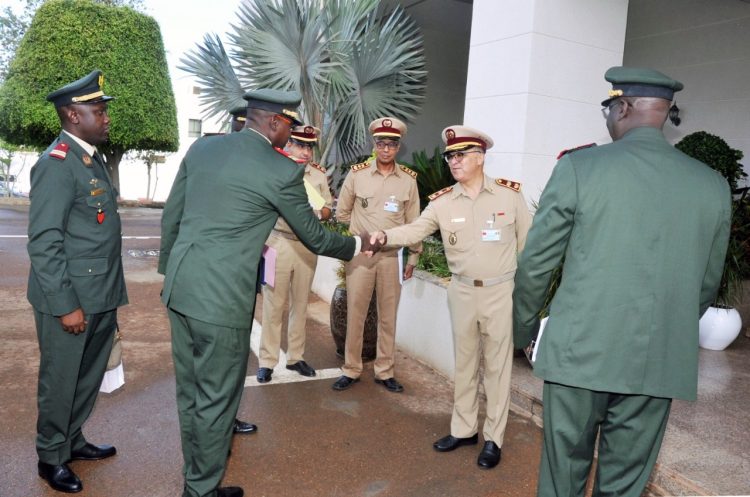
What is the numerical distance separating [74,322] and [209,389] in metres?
0.84

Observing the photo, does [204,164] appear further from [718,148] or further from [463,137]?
[718,148]

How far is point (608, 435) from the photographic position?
2.29m

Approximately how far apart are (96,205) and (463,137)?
84.7 inches

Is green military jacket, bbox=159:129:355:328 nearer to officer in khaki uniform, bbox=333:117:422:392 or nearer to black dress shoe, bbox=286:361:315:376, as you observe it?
officer in khaki uniform, bbox=333:117:422:392

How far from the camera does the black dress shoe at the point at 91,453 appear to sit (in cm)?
345

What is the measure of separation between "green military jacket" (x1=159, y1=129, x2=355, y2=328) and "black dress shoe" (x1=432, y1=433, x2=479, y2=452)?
1.64m

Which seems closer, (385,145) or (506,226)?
(506,226)

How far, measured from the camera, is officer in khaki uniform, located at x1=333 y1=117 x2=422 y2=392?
16.1ft

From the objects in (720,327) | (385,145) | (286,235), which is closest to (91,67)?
(286,235)

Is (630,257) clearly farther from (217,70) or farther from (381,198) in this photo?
(217,70)

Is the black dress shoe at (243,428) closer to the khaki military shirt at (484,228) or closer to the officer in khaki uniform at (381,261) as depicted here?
the officer in khaki uniform at (381,261)

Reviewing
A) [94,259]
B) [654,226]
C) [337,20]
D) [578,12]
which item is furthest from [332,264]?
[654,226]

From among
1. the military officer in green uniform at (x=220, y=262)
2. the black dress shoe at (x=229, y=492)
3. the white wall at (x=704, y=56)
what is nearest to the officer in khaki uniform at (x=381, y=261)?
the black dress shoe at (x=229, y=492)

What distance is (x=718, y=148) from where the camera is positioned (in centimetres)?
766
